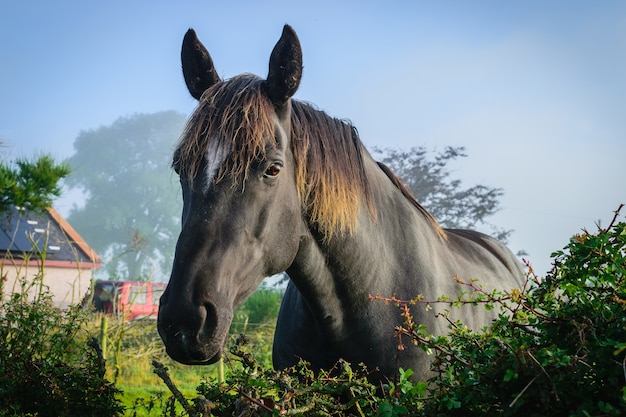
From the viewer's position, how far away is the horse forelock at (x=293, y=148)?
8.17 feet

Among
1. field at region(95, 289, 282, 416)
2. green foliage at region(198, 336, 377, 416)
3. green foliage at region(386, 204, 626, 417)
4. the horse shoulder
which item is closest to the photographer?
green foliage at region(386, 204, 626, 417)

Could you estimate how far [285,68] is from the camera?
2.80 metres

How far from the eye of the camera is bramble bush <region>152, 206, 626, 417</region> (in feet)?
4.31

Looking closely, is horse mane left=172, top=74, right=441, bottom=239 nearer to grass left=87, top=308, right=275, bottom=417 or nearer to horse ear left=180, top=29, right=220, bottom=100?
horse ear left=180, top=29, right=220, bottom=100

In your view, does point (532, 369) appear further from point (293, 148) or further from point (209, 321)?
point (293, 148)

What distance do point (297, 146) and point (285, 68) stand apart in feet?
1.26

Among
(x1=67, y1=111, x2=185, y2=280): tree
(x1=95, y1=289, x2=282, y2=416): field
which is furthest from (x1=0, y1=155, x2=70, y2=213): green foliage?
(x1=67, y1=111, x2=185, y2=280): tree

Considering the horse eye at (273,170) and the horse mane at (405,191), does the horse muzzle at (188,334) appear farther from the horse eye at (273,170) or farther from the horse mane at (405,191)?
the horse mane at (405,191)

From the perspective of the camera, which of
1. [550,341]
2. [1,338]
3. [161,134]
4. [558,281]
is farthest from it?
[161,134]

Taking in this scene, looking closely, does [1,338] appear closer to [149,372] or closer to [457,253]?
[457,253]

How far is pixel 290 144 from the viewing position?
283 cm

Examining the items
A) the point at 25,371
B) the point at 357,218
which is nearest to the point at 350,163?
the point at 357,218

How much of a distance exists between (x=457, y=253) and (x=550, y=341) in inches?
90.9

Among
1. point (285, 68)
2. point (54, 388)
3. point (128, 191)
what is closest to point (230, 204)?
point (285, 68)
